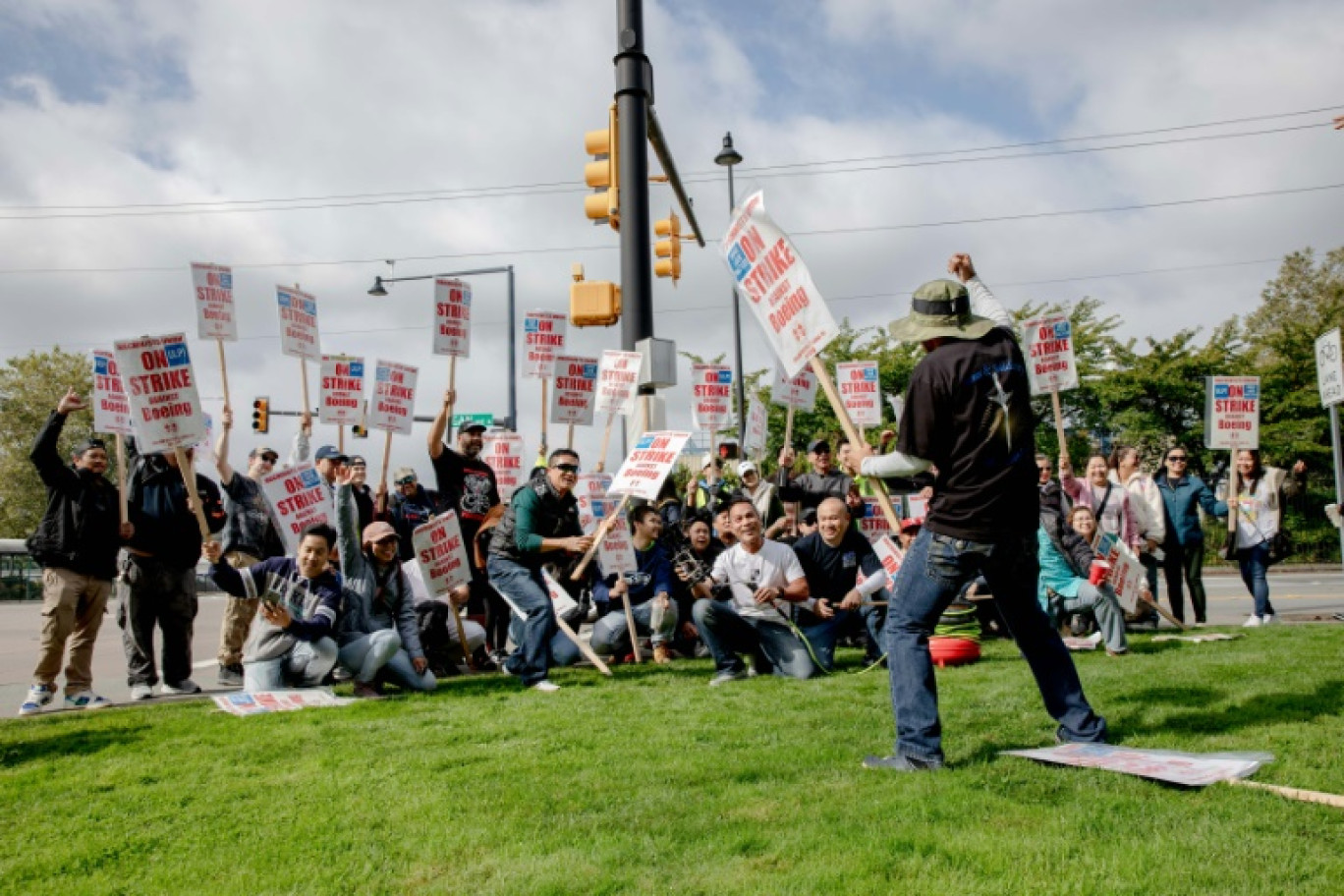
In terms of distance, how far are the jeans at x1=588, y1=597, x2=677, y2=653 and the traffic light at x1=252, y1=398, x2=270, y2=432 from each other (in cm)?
2273

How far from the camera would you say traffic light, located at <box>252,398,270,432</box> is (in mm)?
29156

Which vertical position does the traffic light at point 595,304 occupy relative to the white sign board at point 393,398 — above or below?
above

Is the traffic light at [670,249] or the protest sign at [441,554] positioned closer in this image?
the protest sign at [441,554]

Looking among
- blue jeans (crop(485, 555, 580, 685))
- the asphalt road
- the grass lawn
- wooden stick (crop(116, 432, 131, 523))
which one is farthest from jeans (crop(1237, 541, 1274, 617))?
wooden stick (crop(116, 432, 131, 523))

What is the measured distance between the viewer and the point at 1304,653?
765 cm

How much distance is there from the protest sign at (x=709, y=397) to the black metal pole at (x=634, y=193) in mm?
1947

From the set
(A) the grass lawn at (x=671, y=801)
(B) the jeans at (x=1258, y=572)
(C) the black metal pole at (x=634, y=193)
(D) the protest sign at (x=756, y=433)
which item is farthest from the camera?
(D) the protest sign at (x=756, y=433)

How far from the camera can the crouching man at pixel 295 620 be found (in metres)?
7.13

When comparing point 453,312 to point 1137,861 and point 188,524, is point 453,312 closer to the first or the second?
point 188,524

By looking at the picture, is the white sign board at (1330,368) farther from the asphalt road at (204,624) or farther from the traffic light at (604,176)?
the traffic light at (604,176)

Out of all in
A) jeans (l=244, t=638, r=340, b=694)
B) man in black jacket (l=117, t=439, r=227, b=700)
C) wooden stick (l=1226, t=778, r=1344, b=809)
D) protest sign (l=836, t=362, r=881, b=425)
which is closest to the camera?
wooden stick (l=1226, t=778, r=1344, b=809)

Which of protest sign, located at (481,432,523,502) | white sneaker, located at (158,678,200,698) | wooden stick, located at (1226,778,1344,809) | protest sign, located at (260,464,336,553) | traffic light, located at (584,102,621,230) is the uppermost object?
traffic light, located at (584,102,621,230)

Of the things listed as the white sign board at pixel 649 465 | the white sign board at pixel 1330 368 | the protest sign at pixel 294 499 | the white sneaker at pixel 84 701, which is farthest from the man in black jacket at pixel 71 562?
the white sign board at pixel 1330 368

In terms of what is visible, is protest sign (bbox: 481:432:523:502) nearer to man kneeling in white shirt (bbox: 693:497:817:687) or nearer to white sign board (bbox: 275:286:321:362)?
white sign board (bbox: 275:286:321:362)
